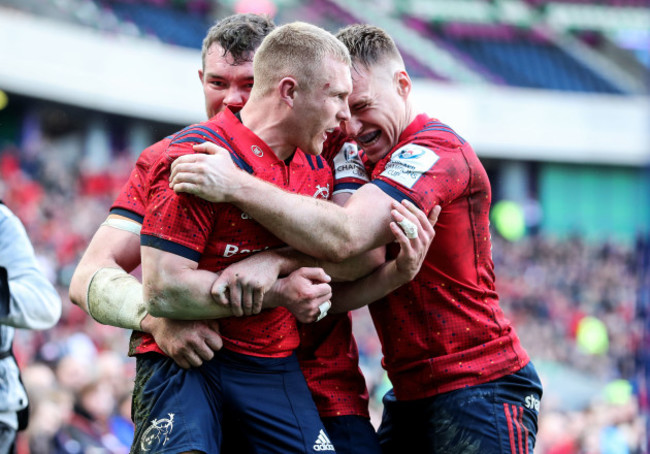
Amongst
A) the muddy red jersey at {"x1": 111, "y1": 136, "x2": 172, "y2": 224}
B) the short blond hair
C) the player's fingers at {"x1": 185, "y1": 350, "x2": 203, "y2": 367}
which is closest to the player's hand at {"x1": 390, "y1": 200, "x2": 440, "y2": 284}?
the short blond hair

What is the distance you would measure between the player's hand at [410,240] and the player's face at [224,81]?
92 cm

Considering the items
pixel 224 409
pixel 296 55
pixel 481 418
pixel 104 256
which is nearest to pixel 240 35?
pixel 296 55

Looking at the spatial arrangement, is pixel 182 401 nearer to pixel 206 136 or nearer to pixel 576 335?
pixel 206 136

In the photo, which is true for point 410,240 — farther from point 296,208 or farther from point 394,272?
point 296,208

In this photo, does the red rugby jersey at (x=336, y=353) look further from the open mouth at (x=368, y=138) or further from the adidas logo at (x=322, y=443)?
the adidas logo at (x=322, y=443)

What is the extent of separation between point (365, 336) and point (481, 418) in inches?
506

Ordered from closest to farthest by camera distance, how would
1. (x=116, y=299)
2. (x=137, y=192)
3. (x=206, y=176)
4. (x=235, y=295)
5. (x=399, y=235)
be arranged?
(x=206, y=176)
(x=235, y=295)
(x=399, y=235)
(x=116, y=299)
(x=137, y=192)

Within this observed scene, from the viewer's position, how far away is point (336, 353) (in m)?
3.35

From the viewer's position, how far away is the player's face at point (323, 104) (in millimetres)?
2811

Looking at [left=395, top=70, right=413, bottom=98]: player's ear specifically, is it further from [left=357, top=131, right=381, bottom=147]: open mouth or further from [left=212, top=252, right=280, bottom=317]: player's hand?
[left=212, top=252, right=280, bottom=317]: player's hand

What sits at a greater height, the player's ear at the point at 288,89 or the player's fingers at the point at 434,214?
the player's ear at the point at 288,89

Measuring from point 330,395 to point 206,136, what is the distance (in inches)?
47.3

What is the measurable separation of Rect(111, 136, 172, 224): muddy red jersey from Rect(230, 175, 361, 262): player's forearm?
0.77 m

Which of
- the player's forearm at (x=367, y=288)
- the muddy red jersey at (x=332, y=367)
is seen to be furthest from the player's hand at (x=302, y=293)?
the muddy red jersey at (x=332, y=367)
